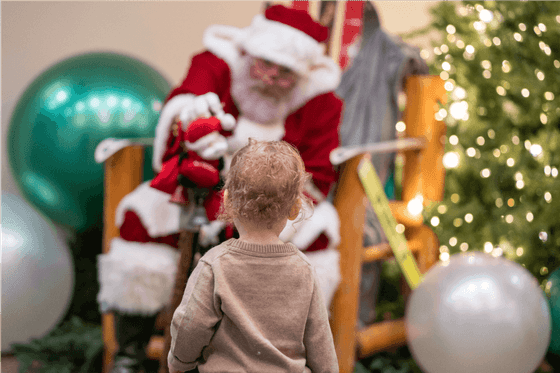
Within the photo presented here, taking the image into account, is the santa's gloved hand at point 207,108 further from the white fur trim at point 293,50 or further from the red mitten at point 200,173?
the white fur trim at point 293,50

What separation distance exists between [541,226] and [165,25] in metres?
1.67

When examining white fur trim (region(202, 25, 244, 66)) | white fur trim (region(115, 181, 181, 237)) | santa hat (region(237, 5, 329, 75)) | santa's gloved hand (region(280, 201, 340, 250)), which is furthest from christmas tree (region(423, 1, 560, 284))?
white fur trim (region(115, 181, 181, 237))

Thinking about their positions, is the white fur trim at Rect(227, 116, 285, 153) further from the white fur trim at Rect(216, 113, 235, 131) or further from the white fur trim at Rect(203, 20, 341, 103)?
the white fur trim at Rect(216, 113, 235, 131)

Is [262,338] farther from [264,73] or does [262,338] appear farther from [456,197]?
[456,197]

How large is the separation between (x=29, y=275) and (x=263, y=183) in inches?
41.2

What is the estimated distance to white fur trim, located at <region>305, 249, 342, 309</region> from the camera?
131 centimetres

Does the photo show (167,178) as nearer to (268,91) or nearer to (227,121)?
(227,121)

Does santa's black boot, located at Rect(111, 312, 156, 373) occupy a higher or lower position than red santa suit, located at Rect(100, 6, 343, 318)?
lower

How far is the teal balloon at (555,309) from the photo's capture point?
146 cm

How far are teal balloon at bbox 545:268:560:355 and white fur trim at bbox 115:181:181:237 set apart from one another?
110 centimetres

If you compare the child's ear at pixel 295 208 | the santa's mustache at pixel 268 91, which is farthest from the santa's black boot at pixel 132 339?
the child's ear at pixel 295 208

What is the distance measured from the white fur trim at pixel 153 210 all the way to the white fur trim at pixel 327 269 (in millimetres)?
361

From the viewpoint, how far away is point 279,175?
62 centimetres

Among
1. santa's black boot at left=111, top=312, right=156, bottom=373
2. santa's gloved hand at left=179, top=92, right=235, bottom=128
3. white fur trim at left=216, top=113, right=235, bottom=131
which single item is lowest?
santa's black boot at left=111, top=312, right=156, bottom=373
